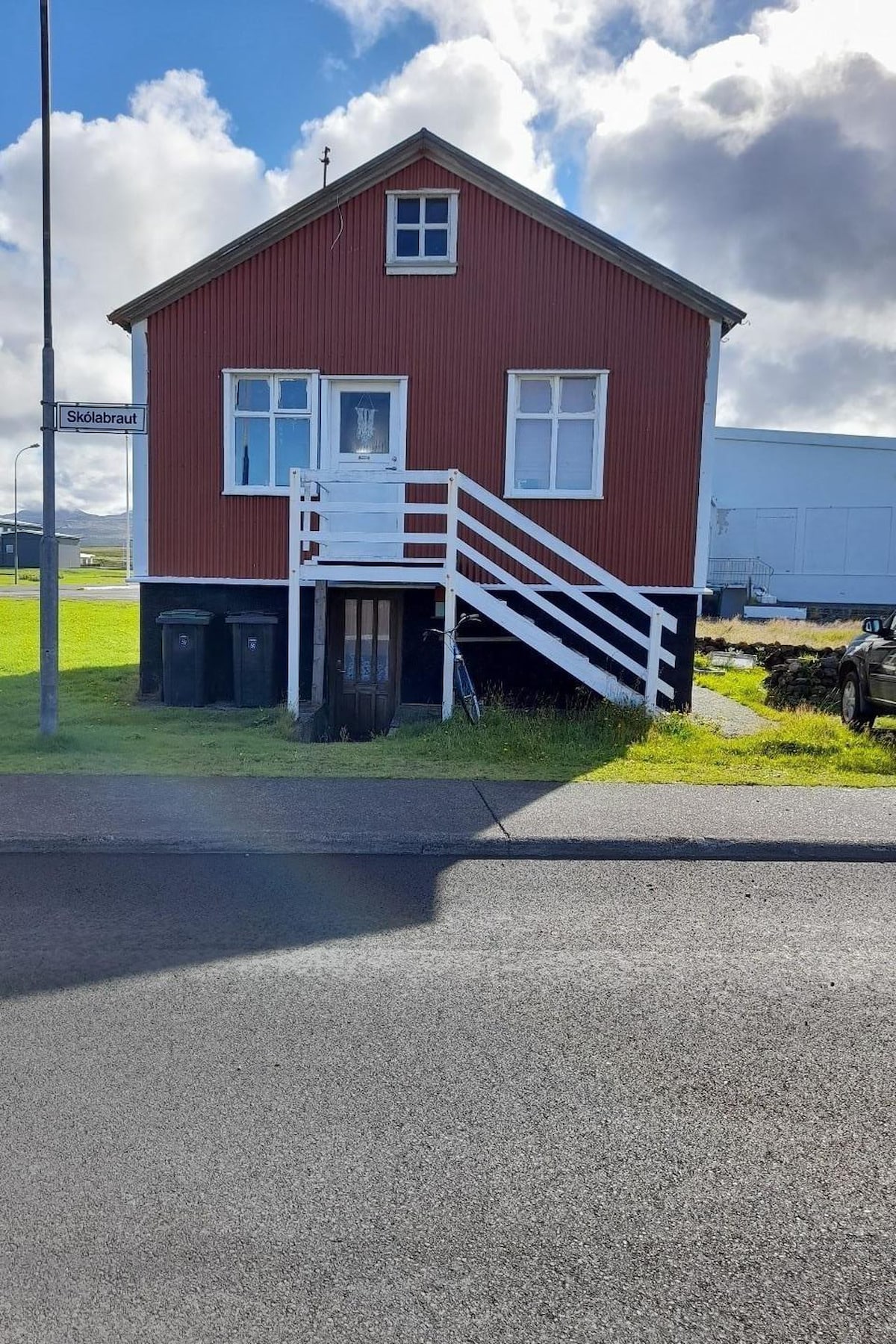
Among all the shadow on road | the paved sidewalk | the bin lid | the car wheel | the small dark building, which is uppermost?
the small dark building

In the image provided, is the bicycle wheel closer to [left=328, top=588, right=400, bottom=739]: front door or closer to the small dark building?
[left=328, top=588, right=400, bottom=739]: front door

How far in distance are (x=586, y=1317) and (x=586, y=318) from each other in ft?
40.4

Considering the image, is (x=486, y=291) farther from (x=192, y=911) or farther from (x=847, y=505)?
(x=847, y=505)

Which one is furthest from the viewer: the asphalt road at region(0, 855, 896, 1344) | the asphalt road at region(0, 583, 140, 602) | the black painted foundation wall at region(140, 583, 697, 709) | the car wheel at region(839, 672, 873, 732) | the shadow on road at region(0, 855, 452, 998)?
the asphalt road at region(0, 583, 140, 602)

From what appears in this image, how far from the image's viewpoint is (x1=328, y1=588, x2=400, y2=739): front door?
13180 millimetres

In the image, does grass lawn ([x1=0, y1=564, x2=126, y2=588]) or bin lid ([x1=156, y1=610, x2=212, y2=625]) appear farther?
grass lawn ([x1=0, y1=564, x2=126, y2=588])

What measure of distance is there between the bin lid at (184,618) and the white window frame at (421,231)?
18.2 feet

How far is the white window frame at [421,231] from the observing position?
41.5ft

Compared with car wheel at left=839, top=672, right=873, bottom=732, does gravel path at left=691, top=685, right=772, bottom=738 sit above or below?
below

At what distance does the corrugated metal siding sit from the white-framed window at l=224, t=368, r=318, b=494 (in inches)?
6.6

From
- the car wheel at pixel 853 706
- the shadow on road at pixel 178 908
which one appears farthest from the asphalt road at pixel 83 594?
the shadow on road at pixel 178 908

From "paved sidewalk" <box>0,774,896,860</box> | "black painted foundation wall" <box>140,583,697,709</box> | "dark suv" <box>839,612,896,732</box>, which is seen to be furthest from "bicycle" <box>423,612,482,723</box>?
"dark suv" <box>839,612,896,732</box>

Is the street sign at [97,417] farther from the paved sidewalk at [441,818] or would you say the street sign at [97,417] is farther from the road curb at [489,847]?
the road curb at [489,847]

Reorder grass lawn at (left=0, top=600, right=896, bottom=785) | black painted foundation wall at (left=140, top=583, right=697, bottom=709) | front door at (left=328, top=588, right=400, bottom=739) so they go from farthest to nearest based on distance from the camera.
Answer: front door at (left=328, top=588, right=400, bottom=739) → black painted foundation wall at (left=140, top=583, right=697, bottom=709) → grass lawn at (left=0, top=600, right=896, bottom=785)
